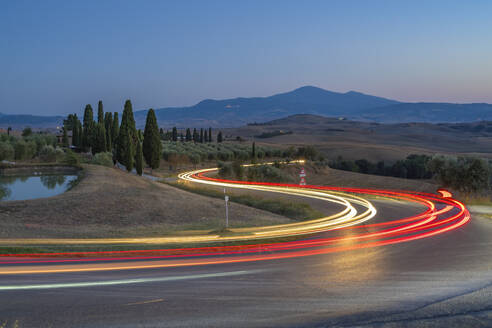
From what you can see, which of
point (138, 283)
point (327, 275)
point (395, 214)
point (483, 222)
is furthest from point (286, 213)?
point (138, 283)

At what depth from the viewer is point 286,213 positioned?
28109 mm

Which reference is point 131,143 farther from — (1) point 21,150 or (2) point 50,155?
(1) point 21,150

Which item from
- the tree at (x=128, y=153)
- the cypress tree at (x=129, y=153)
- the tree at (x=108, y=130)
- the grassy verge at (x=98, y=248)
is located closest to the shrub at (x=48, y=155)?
the tree at (x=108, y=130)

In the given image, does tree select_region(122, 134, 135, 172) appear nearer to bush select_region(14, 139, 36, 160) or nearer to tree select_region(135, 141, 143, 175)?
tree select_region(135, 141, 143, 175)

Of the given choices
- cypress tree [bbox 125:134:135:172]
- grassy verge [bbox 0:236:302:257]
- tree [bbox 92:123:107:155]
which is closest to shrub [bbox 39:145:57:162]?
tree [bbox 92:123:107:155]

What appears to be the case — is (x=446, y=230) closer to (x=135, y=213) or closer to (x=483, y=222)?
(x=483, y=222)

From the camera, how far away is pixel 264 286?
1074 centimetres

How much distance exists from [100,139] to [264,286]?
194 ft

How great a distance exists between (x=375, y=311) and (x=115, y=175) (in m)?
36.7

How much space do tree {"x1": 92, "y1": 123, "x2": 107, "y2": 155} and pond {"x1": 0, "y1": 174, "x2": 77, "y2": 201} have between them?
1543 cm

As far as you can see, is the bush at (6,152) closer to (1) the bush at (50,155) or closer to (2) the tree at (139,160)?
(1) the bush at (50,155)

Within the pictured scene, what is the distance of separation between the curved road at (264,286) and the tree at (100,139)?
54.0 m

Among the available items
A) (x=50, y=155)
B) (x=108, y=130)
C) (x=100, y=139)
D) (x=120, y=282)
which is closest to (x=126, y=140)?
(x=100, y=139)

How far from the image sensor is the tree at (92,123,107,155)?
211 ft
